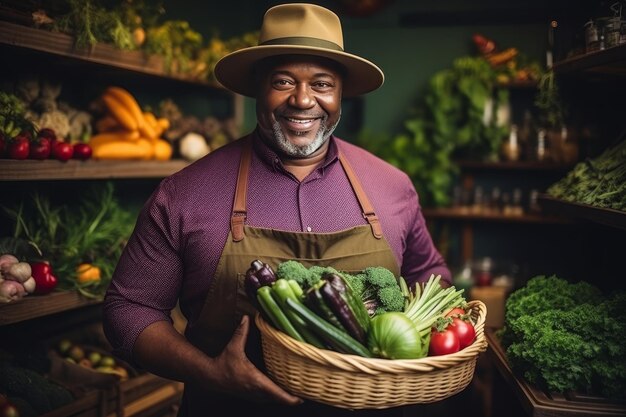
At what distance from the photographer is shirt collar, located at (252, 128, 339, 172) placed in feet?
7.89

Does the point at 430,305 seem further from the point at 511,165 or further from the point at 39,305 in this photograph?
the point at 511,165

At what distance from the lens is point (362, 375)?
64.5 inches

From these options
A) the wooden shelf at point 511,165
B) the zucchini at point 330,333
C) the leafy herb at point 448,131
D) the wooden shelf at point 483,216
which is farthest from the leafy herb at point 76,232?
the wooden shelf at point 511,165

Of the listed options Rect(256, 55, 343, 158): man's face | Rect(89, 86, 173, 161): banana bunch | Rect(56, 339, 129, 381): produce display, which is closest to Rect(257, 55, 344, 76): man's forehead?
Rect(256, 55, 343, 158): man's face

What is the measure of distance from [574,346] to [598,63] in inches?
39.5

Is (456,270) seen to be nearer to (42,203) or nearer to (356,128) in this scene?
(356,128)

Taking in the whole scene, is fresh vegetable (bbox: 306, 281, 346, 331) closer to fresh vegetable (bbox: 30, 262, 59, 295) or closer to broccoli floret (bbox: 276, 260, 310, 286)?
broccoli floret (bbox: 276, 260, 310, 286)

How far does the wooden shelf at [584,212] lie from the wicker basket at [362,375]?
68cm

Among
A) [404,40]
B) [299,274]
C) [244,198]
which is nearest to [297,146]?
[244,198]

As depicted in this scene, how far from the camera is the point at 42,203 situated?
3.50m

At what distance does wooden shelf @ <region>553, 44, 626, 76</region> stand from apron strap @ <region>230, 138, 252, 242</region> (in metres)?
1.32

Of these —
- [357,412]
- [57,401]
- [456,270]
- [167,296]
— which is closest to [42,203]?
[57,401]

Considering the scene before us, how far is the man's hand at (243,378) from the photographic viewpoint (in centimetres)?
175

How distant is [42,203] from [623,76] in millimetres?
3059
